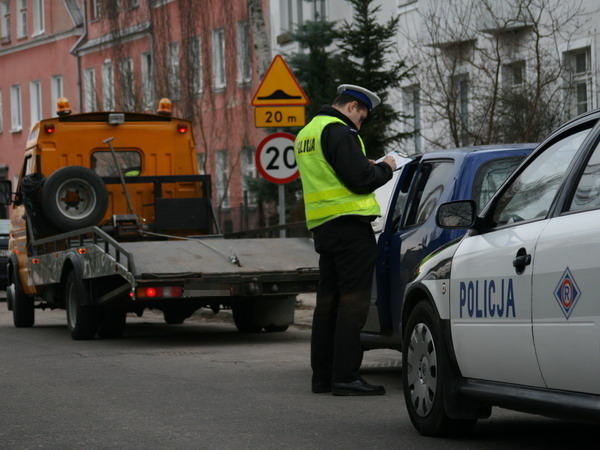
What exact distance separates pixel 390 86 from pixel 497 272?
1827 cm

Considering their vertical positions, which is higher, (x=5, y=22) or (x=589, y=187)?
(x=5, y=22)

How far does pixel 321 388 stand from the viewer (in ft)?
33.1

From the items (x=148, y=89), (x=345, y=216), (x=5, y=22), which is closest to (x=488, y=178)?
(x=345, y=216)

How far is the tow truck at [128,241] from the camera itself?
1437cm

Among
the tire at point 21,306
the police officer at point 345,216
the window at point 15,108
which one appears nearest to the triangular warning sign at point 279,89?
the tire at point 21,306

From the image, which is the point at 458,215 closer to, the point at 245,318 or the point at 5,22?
the point at 245,318

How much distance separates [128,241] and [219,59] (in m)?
24.3

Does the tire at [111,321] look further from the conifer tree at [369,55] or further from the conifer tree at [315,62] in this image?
the conifer tree at [315,62]

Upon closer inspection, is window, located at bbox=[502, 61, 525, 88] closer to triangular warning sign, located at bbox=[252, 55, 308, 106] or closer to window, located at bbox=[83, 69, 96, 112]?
triangular warning sign, located at bbox=[252, 55, 308, 106]

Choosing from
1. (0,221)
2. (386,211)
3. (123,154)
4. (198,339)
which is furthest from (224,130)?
(386,211)

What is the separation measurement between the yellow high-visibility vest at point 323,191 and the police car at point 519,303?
5.50 ft

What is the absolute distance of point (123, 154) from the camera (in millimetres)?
18078

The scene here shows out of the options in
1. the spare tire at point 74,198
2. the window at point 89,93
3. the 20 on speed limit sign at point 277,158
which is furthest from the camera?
the window at point 89,93

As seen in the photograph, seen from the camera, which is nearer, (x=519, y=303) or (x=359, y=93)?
(x=519, y=303)
